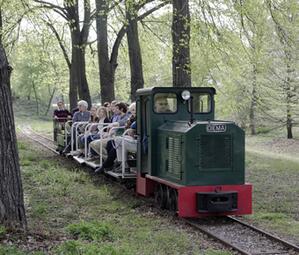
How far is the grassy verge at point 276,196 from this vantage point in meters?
9.96

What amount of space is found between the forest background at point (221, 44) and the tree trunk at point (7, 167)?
795cm

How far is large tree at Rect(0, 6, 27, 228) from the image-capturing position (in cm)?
830

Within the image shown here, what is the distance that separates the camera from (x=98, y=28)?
2358cm

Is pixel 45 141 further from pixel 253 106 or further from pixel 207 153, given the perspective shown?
pixel 207 153

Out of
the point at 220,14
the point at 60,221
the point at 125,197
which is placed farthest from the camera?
the point at 220,14

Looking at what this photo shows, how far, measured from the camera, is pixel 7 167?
8375mm

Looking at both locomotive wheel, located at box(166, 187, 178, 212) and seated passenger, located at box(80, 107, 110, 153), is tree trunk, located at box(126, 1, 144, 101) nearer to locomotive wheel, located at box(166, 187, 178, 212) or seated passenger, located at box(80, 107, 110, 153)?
seated passenger, located at box(80, 107, 110, 153)

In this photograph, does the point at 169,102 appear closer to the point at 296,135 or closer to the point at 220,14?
the point at 220,14

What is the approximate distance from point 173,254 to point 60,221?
2.66 meters

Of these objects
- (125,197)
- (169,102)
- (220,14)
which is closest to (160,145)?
(169,102)

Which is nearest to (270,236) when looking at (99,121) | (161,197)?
(161,197)

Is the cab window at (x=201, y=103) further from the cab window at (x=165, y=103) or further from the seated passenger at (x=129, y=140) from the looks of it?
the seated passenger at (x=129, y=140)

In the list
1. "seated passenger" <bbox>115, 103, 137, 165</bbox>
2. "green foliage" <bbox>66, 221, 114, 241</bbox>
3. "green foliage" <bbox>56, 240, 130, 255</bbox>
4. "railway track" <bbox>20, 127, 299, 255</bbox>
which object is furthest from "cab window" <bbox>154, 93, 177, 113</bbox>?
"green foliage" <bbox>56, 240, 130, 255</bbox>

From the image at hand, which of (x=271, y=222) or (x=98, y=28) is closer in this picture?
(x=271, y=222)
